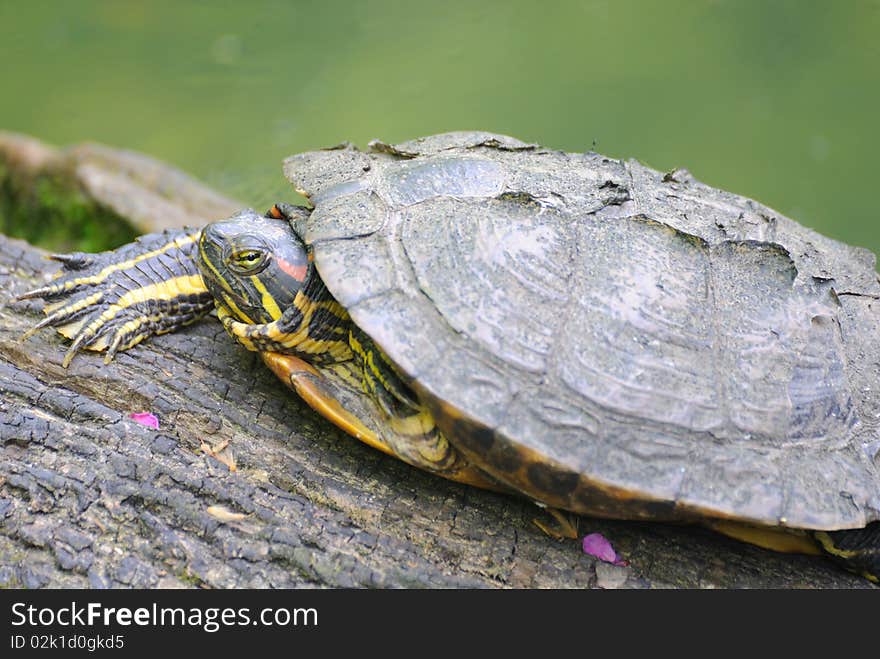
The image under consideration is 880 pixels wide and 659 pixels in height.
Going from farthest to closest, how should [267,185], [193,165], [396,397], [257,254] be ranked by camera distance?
[193,165] < [267,185] < [257,254] < [396,397]

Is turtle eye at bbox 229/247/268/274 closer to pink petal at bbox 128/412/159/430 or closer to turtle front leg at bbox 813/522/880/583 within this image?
pink petal at bbox 128/412/159/430

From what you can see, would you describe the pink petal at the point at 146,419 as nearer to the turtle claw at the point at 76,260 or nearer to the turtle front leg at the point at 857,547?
the turtle claw at the point at 76,260

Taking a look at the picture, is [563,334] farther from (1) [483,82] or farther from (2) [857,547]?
(1) [483,82]

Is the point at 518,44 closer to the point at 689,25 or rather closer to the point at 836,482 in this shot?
the point at 689,25

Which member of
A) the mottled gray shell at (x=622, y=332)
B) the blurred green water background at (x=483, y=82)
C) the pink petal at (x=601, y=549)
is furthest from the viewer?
the blurred green water background at (x=483, y=82)

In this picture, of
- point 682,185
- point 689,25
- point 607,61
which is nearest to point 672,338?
point 682,185

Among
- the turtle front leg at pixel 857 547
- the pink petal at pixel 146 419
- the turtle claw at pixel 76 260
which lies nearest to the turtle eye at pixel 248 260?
the pink petal at pixel 146 419

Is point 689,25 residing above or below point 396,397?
above
